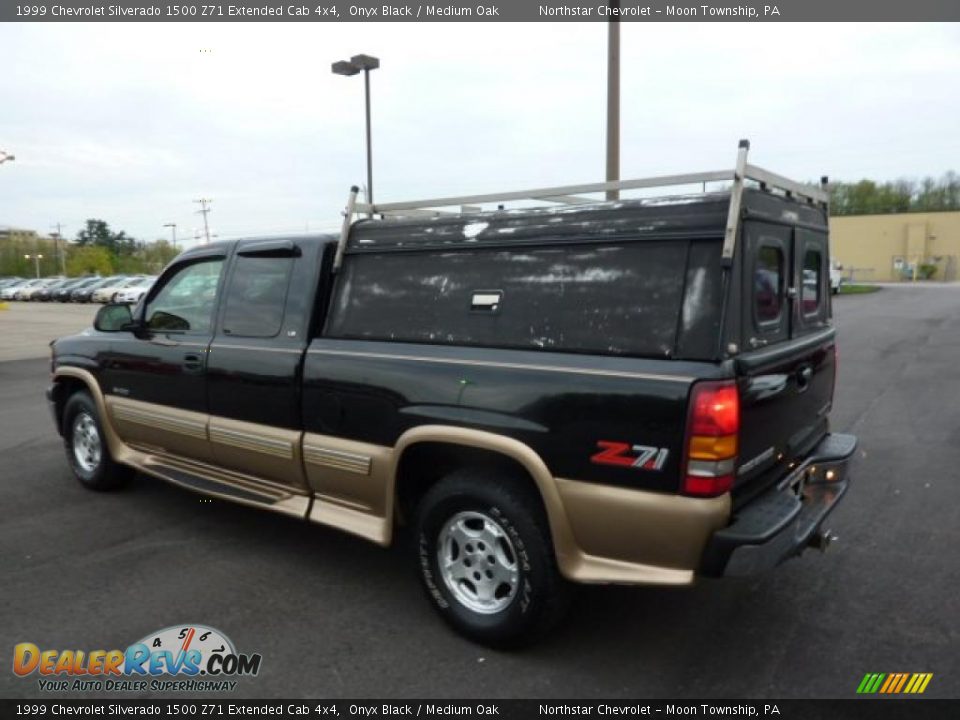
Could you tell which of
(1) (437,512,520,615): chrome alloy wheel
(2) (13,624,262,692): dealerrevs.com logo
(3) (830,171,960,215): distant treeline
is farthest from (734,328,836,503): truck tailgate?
(3) (830,171,960,215): distant treeline

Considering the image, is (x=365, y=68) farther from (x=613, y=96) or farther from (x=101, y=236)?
(x=101, y=236)

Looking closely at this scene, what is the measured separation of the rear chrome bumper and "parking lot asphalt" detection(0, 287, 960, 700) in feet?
1.57

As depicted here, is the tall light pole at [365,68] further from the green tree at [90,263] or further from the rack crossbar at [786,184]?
the green tree at [90,263]

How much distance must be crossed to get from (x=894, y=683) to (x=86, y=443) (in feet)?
17.7

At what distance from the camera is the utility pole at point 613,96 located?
791 centimetres

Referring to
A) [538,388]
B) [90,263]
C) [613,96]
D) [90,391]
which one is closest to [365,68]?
[613,96]

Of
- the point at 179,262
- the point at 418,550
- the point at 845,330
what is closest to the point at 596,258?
the point at 418,550

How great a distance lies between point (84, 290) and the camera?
43.9 metres

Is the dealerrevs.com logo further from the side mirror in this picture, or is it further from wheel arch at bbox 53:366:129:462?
the side mirror

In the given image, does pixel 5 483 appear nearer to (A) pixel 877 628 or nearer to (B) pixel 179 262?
(B) pixel 179 262

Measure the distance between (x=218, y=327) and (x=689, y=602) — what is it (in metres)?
3.10

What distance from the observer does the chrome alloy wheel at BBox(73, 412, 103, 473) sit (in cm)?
550

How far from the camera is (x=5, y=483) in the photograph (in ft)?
19.1

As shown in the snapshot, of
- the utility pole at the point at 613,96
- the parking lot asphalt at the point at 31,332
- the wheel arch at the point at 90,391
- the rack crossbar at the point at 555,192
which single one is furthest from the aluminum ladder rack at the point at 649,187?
the parking lot asphalt at the point at 31,332
